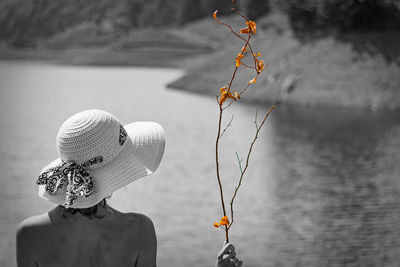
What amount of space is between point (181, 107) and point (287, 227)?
2295 centimetres

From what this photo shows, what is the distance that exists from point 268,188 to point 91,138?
13346 millimetres

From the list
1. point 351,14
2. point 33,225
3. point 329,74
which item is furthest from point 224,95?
point 351,14

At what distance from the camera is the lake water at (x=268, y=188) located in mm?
11562

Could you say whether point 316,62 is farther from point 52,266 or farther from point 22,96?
point 52,266

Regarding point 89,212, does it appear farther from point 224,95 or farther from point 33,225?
point 224,95

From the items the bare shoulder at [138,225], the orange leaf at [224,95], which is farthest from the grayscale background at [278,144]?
the orange leaf at [224,95]

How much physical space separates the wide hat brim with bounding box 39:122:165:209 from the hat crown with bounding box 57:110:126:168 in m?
0.04

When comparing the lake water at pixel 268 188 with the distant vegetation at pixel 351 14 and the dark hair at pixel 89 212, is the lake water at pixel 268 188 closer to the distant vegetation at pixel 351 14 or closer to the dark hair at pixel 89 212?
the dark hair at pixel 89 212

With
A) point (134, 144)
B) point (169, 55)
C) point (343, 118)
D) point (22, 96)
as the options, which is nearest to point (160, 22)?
point (169, 55)

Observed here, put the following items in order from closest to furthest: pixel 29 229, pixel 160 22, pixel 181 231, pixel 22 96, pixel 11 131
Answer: pixel 29 229 < pixel 181 231 < pixel 11 131 < pixel 22 96 < pixel 160 22

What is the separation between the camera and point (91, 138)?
2.86 metres

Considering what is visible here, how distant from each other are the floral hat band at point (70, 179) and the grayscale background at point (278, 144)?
7.93 m

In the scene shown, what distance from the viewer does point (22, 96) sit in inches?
1761

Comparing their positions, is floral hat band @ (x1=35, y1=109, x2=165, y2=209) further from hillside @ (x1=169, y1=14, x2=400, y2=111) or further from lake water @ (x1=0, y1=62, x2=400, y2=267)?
hillside @ (x1=169, y1=14, x2=400, y2=111)
